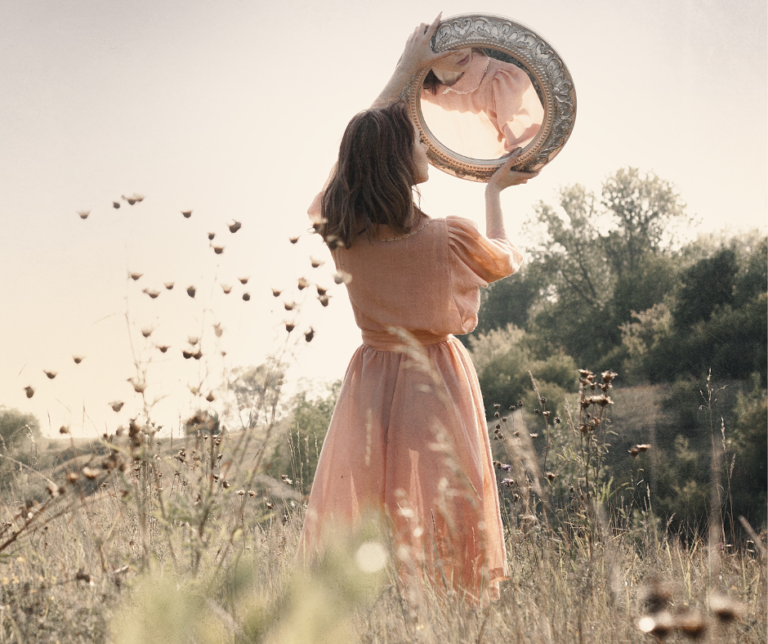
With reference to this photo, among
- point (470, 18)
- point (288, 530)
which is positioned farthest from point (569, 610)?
point (470, 18)

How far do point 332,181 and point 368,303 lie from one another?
1.66 ft

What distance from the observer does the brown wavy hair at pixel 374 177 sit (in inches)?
91.8

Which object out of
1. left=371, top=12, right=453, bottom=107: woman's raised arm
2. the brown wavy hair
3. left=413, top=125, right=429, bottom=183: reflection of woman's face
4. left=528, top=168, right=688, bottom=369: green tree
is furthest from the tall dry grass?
left=528, top=168, right=688, bottom=369: green tree

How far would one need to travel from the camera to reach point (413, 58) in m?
2.78

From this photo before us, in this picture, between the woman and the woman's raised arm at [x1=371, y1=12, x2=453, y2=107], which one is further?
the woman's raised arm at [x1=371, y1=12, x2=453, y2=107]

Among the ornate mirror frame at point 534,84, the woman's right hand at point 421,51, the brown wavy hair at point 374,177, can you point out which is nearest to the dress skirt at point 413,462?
the brown wavy hair at point 374,177

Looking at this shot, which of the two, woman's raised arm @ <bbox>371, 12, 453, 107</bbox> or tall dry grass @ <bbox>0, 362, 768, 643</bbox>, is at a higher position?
woman's raised arm @ <bbox>371, 12, 453, 107</bbox>

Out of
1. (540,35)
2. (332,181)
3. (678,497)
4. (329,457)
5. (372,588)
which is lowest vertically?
(678,497)

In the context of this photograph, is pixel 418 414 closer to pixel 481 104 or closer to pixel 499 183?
pixel 499 183

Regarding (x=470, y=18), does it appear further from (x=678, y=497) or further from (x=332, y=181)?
(x=678, y=497)

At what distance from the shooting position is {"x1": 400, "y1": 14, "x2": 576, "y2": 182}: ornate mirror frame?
111 inches

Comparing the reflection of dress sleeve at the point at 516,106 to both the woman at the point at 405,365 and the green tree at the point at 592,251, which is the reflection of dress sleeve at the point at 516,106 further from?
the green tree at the point at 592,251

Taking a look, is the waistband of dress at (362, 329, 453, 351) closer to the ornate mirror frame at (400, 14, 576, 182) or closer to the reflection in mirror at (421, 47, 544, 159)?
the ornate mirror frame at (400, 14, 576, 182)

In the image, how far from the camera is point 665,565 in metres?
2.71
